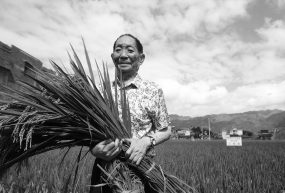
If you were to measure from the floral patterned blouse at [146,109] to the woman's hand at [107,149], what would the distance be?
0.28 m

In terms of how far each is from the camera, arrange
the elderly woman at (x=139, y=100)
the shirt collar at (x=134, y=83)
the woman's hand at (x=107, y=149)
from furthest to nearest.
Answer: the shirt collar at (x=134, y=83), the elderly woman at (x=139, y=100), the woman's hand at (x=107, y=149)

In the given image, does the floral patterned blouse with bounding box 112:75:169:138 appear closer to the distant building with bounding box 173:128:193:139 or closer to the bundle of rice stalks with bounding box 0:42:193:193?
the bundle of rice stalks with bounding box 0:42:193:193

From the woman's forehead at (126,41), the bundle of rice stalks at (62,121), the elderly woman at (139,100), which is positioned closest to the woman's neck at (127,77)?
the elderly woman at (139,100)

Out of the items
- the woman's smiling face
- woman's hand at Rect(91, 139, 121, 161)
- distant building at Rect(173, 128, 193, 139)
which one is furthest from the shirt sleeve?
distant building at Rect(173, 128, 193, 139)

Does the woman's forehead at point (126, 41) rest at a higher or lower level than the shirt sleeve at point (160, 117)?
higher

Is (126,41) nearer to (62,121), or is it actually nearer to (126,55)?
(126,55)

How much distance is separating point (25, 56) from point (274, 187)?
10472 millimetres

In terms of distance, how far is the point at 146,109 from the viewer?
165 centimetres

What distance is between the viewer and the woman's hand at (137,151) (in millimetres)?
1382

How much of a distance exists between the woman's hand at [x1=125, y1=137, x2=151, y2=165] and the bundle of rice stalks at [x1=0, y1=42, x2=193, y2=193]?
0.17 feet

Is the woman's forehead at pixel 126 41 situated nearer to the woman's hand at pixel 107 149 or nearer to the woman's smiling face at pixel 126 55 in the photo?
the woman's smiling face at pixel 126 55

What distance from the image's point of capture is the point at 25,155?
1.40 m

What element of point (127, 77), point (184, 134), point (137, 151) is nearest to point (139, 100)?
point (127, 77)

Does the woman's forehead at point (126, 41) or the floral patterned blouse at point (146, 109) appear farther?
the woman's forehead at point (126, 41)
